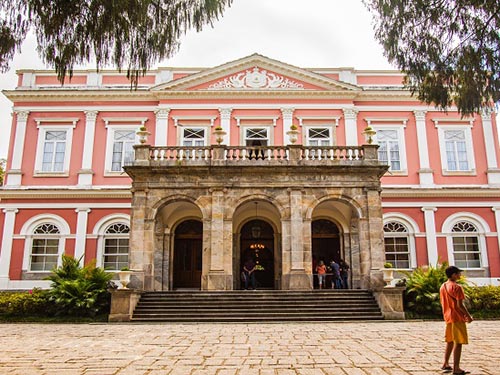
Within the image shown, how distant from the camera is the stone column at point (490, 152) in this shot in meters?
21.8

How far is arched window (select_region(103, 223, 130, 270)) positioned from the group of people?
350 inches

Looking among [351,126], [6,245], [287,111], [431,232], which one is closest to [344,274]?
[431,232]

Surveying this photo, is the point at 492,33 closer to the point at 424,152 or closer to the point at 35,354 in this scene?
the point at 35,354

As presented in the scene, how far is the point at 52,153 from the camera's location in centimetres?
2234

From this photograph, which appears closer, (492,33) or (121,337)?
(492,33)

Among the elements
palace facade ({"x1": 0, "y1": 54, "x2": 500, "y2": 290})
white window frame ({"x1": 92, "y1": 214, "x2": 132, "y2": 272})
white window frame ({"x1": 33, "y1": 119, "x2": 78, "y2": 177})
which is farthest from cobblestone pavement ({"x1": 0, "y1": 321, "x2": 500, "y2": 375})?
white window frame ({"x1": 33, "y1": 119, "x2": 78, "y2": 177})

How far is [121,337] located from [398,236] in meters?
14.8

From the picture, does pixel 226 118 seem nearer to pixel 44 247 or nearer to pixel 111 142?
pixel 111 142

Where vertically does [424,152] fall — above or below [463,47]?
above

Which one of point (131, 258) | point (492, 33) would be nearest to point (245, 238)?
point (131, 258)

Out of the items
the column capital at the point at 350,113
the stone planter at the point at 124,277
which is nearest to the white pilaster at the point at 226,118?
the column capital at the point at 350,113

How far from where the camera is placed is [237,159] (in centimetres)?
1738

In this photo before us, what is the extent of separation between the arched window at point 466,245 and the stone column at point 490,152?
2.50 meters

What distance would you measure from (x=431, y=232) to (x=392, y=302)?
329 inches
